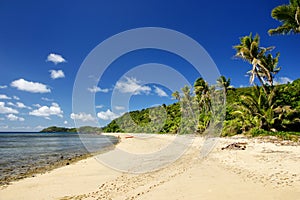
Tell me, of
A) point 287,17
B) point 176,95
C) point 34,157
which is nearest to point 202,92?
point 176,95

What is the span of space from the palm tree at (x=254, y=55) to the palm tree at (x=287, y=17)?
505 cm

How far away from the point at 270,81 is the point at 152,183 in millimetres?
18544

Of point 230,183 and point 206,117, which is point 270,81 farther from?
point 230,183

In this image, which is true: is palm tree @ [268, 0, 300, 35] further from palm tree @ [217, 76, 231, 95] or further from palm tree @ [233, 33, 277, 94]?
palm tree @ [217, 76, 231, 95]

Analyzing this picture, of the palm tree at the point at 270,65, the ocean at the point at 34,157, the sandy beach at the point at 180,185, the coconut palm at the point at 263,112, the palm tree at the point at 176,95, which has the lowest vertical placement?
the sandy beach at the point at 180,185

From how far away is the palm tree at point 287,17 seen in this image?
1366cm

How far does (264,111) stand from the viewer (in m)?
19.0

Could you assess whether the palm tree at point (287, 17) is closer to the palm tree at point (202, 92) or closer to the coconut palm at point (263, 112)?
the coconut palm at point (263, 112)

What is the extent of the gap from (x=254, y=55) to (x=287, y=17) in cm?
705

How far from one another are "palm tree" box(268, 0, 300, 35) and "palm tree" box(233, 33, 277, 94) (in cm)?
505

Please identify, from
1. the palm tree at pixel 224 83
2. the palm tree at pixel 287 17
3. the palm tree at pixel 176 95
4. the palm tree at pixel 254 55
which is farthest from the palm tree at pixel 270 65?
the palm tree at pixel 176 95

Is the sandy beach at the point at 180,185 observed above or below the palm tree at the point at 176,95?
below

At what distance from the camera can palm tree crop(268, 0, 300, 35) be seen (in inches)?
538

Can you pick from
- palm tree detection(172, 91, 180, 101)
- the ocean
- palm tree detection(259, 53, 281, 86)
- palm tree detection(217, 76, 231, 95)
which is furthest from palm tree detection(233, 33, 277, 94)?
palm tree detection(172, 91, 180, 101)
